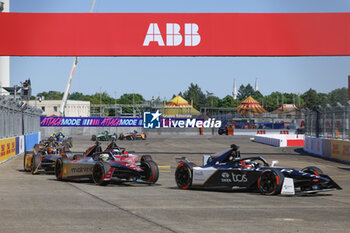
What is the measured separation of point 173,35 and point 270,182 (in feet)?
47.6

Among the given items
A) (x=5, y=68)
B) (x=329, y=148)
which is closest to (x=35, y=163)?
(x=329, y=148)

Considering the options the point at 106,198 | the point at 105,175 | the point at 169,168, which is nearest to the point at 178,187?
the point at 105,175

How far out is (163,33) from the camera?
26.2 m

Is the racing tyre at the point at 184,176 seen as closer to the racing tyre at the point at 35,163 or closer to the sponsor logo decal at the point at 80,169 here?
the sponsor logo decal at the point at 80,169

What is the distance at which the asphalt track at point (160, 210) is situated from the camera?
8.43 metres

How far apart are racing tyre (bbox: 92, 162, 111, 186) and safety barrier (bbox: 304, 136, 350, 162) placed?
16071 millimetres

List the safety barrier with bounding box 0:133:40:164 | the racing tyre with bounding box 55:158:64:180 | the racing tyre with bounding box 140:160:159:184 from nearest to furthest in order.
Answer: the racing tyre with bounding box 140:160:159:184, the racing tyre with bounding box 55:158:64:180, the safety barrier with bounding box 0:133:40:164

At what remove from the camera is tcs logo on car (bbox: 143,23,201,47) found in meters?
26.2

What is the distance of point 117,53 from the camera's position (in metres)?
26.5

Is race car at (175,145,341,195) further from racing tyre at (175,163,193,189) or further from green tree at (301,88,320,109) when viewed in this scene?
green tree at (301,88,320,109)

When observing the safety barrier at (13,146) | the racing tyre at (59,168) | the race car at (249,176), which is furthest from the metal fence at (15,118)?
the race car at (249,176)

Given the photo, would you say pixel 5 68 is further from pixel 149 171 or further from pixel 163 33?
pixel 149 171

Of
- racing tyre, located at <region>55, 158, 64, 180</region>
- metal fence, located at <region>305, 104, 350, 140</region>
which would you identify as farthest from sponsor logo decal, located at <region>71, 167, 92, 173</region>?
metal fence, located at <region>305, 104, 350, 140</region>

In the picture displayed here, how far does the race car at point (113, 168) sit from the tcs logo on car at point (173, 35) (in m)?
10.6
